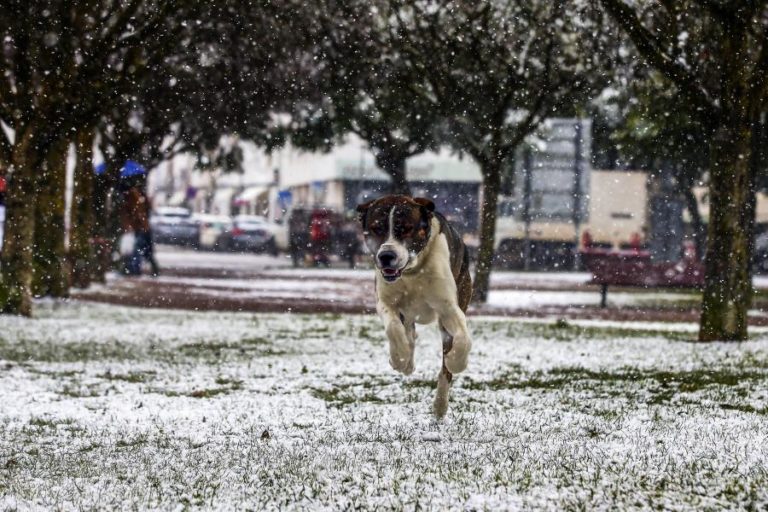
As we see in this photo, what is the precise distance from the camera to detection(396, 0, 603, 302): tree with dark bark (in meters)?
18.7

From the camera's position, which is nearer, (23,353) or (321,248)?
(23,353)

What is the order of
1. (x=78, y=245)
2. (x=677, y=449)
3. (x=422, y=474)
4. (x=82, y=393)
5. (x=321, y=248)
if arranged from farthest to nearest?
(x=321, y=248)
(x=78, y=245)
(x=82, y=393)
(x=677, y=449)
(x=422, y=474)

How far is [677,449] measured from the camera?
628 cm

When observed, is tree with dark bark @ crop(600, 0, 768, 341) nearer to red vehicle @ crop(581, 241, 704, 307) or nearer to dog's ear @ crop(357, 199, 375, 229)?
red vehicle @ crop(581, 241, 704, 307)

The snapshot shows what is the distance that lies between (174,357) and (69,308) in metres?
6.34

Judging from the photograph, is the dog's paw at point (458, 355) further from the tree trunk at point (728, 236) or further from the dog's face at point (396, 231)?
the tree trunk at point (728, 236)

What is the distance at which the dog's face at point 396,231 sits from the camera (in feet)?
21.6

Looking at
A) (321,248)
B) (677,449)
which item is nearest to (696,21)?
(677,449)

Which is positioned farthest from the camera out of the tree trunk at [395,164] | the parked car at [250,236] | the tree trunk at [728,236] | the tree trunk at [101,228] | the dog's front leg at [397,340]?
the parked car at [250,236]

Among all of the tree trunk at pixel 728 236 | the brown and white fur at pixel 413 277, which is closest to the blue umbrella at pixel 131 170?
the tree trunk at pixel 728 236

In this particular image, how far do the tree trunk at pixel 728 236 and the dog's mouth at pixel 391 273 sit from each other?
25.2ft

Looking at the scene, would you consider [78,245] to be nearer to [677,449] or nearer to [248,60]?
[248,60]

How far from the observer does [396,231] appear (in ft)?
21.8

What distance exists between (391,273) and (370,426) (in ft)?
3.76
